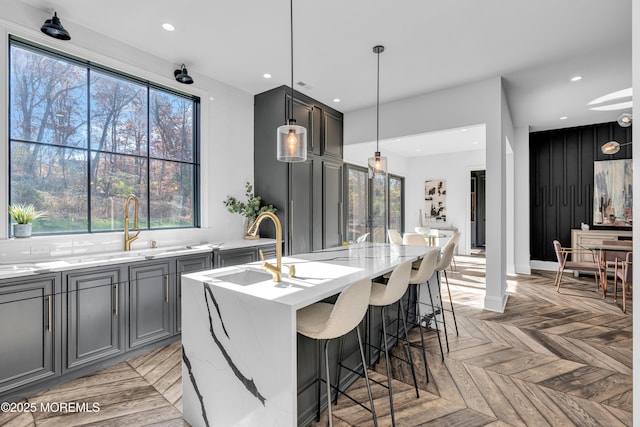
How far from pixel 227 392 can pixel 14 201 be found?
2.45 meters

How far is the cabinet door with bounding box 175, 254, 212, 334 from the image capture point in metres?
3.01

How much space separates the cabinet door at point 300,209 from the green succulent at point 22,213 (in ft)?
8.48

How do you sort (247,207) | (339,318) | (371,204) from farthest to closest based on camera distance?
(371,204), (247,207), (339,318)

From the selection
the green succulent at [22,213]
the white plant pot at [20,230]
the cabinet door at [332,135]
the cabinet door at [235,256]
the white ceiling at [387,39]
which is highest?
the white ceiling at [387,39]

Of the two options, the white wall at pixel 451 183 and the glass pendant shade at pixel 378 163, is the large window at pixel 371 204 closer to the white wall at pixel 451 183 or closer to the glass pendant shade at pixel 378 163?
the white wall at pixel 451 183

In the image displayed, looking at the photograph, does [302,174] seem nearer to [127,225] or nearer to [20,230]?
[127,225]

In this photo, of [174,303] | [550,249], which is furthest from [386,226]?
[174,303]

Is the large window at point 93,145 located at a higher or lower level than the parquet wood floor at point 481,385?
higher

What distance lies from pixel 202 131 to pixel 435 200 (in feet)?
23.6

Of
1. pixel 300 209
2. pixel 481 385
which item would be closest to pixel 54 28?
pixel 300 209

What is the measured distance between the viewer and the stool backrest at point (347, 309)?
4.87ft

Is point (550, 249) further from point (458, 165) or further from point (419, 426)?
point (419, 426)

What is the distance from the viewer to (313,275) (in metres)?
1.96

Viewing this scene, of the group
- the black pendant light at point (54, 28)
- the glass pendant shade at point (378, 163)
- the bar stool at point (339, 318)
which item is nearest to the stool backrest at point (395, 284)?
the bar stool at point (339, 318)
